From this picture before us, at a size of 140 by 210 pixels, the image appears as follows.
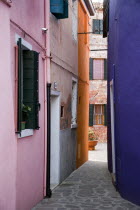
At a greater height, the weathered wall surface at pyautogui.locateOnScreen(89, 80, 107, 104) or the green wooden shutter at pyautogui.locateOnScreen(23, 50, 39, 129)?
the weathered wall surface at pyautogui.locateOnScreen(89, 80, 107, 104)

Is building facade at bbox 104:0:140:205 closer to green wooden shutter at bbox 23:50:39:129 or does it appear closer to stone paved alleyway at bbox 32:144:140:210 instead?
stone paved alleyway at bbox 32:144:140:210

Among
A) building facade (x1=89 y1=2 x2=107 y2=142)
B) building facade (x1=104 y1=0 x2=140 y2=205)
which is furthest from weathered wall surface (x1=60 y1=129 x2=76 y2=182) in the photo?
building facade (x1=89 y1=2 x2=107 y2=142)

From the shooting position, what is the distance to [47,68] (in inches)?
375

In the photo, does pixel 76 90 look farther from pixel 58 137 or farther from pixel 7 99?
pixel 7 99

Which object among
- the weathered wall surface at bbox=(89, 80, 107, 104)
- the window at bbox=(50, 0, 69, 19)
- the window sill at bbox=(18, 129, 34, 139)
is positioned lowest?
the window sill at bbox=(18, 129, 34, 139)

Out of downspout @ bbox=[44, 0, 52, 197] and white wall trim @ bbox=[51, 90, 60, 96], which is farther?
white wall trim @ bbox=[51, 90, 60, 96]

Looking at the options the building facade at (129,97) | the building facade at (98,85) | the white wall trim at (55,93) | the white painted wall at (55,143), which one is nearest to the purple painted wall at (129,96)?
the building facade at (129,97)

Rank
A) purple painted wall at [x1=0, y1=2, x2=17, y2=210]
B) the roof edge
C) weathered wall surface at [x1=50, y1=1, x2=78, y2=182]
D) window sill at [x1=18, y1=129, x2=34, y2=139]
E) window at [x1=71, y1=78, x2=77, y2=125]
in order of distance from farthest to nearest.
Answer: the roof edge < window at [x1=71, y1=78, x2=77, y2=125] < weathered wall surface at [x1=50, y1=1, x2=78, y2=182] < window sill at [x1=18, y1=129, x2=34, y2=139] < purple painted wall at [x1=0, y1=2, x2=17, y2=210]

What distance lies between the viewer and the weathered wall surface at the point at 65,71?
1074 cm

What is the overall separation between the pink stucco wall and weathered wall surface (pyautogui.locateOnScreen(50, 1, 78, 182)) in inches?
50.7

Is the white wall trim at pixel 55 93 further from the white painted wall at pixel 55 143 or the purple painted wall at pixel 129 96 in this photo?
the purple painted wall at pixel 129 96

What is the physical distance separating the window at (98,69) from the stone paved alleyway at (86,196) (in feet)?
59.3

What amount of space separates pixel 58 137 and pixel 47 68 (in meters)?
2.17

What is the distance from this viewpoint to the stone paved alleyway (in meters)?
8.34
